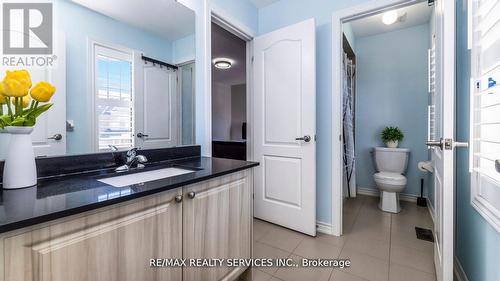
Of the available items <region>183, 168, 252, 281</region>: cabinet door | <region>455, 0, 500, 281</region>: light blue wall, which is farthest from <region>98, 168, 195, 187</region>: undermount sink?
<region>455, 0, 500, 281</region>: light blue wall

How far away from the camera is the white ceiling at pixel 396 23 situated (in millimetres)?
2646

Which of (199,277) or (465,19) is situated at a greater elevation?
(465,19)

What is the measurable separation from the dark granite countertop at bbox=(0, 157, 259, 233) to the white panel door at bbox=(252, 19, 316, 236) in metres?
1.26

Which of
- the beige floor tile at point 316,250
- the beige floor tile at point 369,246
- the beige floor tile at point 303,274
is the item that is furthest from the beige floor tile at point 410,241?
the beige floor tile at point 303,274

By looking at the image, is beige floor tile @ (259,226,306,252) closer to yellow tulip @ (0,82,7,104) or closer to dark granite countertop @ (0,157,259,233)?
dark granite countertop @ (0,157,259,233)

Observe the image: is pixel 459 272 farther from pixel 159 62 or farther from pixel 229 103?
pixel 229 103

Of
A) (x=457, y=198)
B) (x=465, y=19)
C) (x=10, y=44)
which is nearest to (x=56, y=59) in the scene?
(x=10, y=44)

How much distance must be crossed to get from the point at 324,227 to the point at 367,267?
597 millimetres

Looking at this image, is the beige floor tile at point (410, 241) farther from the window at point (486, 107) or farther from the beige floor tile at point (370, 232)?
the window at point (486, 107)

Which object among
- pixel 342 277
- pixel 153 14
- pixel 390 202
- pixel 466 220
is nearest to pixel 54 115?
pixel 153 14

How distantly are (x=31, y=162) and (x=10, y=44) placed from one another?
529 millimetres

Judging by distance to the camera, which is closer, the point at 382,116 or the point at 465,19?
the point at 465,19

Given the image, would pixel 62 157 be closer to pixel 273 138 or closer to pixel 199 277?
pixel 199 277

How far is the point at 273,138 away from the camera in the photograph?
237 centimetres
